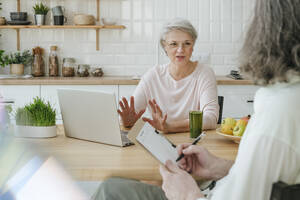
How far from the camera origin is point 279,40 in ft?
2.86

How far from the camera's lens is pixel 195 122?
1794 millimetres

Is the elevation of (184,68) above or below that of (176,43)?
below

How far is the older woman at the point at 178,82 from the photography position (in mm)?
2455

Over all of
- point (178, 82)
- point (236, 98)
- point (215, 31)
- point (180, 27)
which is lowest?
point (236, 98)

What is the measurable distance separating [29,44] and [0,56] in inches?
15.8

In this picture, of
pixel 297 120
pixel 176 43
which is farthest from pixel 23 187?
pixel 176 43

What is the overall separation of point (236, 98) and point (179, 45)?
4.76 feet

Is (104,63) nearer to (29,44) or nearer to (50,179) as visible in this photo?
(29,44)

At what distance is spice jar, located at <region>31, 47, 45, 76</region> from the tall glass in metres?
2.83

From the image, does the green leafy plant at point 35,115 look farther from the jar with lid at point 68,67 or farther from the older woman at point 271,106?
the jar with lid at point 68,67

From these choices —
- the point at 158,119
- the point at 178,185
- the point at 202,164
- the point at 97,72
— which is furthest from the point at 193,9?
the point at 178,185

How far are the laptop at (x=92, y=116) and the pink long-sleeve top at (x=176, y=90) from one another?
2.66 ft

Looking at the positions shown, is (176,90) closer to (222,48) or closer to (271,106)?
(271,106)

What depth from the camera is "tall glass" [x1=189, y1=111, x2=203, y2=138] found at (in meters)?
1.79
